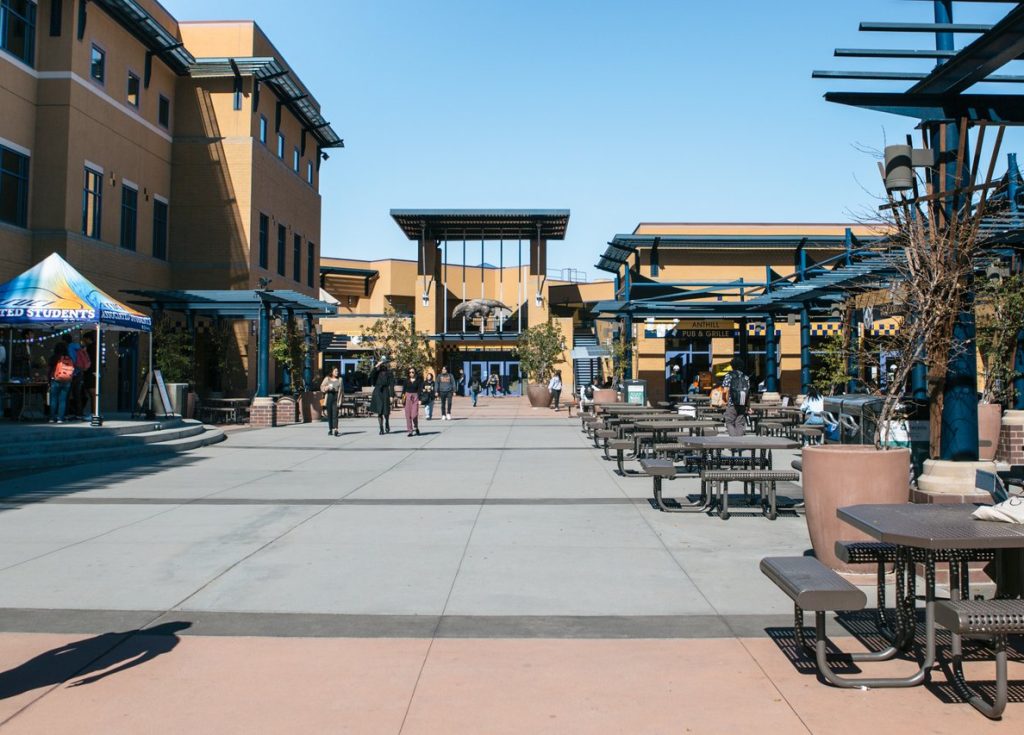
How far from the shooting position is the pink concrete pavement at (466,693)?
3.83 m

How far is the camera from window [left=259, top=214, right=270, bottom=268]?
105 feet

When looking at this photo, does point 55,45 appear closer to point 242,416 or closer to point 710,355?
point 242,416

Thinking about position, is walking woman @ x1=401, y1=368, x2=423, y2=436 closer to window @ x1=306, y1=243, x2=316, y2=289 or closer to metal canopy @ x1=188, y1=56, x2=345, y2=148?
metal canopy @ x1=188, y1=56, x2=345, y2=148

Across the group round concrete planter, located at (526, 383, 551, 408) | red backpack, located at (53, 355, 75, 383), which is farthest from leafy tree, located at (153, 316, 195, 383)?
round concrete planter, located at (526, 383, 551, 408)

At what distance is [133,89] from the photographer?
27.3m

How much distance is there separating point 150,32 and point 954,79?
2606 cm

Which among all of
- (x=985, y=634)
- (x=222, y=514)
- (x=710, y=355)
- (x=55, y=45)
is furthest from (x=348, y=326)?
(x=985, y=634)

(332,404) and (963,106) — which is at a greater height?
(963,106)

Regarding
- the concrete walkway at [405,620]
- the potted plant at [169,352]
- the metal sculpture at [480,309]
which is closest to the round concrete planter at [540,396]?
the metal sculpture at [480,309]

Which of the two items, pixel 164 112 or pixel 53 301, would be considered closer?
pixel 53 301

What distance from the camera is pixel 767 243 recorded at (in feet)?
129

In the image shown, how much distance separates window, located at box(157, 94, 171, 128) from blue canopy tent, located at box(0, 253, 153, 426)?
13.4 metres

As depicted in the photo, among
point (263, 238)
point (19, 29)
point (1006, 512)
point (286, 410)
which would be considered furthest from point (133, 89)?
point (1006, 512)

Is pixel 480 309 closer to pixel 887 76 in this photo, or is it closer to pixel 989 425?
pixel 989 425
